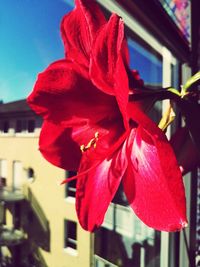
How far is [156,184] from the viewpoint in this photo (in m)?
0.22

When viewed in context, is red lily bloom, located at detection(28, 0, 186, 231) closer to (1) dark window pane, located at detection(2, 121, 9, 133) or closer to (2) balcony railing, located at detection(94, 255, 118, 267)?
(1) dark window pane, located at detection(2, 121, 9, 133)

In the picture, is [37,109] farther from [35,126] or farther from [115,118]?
[35,126]

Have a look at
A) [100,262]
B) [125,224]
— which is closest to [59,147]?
[100,262]

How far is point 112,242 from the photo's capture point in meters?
0.90

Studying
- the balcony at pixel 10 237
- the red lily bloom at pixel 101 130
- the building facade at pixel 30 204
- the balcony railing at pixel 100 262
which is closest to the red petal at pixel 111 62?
the red lily bloom at pixel 101 130

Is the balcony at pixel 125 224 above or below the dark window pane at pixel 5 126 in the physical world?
below

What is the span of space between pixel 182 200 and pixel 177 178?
1 cm

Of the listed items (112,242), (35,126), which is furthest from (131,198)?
(112,242)

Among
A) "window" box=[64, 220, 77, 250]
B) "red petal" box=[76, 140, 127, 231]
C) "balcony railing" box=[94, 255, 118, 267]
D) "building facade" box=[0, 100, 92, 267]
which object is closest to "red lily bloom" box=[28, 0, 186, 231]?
"red petal" box=[76, 140, 127, 231]

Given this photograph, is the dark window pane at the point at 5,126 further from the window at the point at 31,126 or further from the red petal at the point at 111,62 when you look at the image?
the red petal at the point at 111,62

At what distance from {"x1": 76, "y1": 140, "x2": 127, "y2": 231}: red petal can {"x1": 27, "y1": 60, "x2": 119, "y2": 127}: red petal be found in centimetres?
3

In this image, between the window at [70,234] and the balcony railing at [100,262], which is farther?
the balcony railing at [100,262]

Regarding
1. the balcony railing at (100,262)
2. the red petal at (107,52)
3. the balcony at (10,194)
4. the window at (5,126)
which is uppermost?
the red petal at (107,52)

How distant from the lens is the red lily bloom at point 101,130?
218 mm
